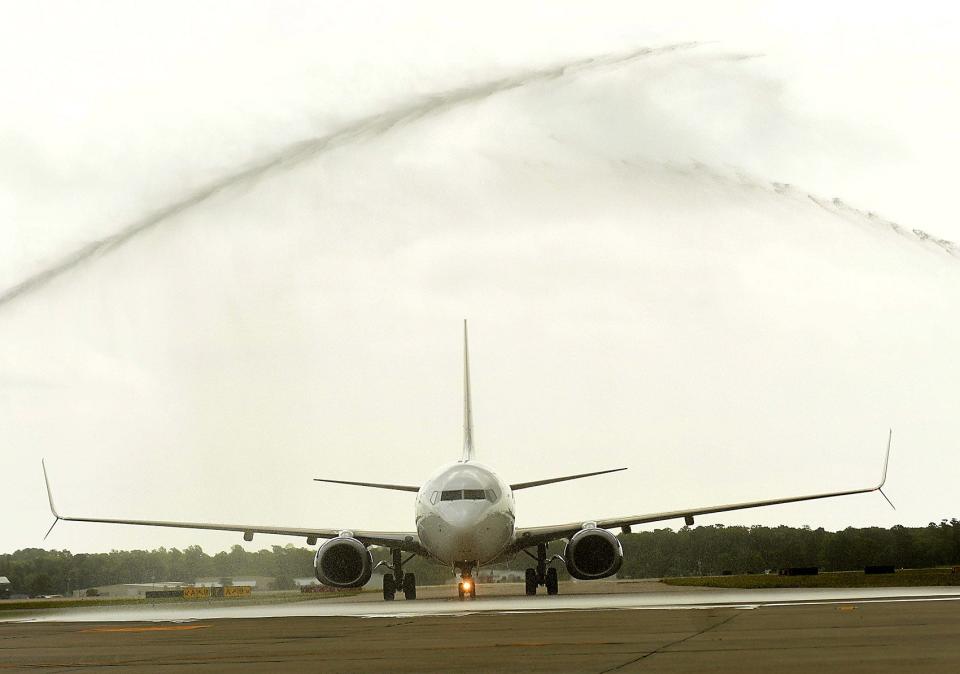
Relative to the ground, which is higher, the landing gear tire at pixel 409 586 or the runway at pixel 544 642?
the landing gear tire at pixel 409 586

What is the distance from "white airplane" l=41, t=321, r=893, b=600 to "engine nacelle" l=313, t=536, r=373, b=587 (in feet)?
0.11

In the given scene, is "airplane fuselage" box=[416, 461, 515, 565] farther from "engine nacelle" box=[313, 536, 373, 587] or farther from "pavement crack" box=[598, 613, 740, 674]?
"pavement crack" box=[598, 613, 740, 674]

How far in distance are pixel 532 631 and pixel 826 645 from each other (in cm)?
595

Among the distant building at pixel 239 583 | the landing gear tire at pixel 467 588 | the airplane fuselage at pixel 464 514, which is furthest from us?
the distant building at pixel 239 583

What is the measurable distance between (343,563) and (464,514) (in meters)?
5.96

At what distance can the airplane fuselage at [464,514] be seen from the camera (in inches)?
1592

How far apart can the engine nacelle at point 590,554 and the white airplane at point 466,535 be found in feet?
0.11

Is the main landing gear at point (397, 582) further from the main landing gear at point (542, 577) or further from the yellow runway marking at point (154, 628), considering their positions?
the yellow runway marking at point (154, 628)

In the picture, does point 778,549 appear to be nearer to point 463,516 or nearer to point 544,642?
point 463,516

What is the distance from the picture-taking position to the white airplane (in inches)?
1604

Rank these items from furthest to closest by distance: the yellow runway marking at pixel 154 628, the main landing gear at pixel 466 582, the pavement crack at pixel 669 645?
the main landing gear at pixel 466 582
the yellow runway marking at pixel 154 628
the pavement crack at pixel 669 645

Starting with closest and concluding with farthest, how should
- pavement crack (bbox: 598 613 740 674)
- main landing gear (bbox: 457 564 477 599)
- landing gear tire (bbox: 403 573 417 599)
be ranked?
pavement crack (bbox: 598 613 740 674) → main landing gear (bbox: 457 564 477 599) → landing gear tire (bbox: 403 573 417 599)

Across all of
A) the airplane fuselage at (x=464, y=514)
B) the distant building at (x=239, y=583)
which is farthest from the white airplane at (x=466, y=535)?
the distant building at (x=239, y=583)

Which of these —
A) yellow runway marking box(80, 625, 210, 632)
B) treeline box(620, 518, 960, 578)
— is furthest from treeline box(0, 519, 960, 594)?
yellow runway marking box(80, 625, 210, 632)
